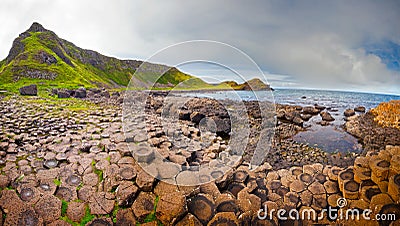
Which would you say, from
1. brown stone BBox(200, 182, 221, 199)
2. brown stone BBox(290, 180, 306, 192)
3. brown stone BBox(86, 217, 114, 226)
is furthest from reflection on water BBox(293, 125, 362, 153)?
brown stone BBox(86, 217, 114, 226)

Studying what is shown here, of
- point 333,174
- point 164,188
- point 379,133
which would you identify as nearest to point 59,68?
point 164,188

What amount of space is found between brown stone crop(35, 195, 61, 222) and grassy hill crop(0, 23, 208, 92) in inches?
165

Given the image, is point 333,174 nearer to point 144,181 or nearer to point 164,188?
point 164,188

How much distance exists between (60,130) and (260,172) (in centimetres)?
745

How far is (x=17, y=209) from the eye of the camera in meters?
3.93

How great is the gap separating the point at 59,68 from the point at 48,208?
50.5m

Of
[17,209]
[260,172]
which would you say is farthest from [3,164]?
[260,172]

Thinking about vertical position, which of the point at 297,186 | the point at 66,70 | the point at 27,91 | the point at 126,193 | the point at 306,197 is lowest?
the point at 306,197

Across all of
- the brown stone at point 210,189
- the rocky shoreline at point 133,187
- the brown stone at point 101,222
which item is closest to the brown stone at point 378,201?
the rocky shoreline at point 133,187

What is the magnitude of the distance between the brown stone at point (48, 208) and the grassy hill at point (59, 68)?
420cm

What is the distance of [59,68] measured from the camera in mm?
46094

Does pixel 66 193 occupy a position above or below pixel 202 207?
above

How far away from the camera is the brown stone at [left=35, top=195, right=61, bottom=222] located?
4051 mm

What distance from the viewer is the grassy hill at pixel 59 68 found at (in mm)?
16538
